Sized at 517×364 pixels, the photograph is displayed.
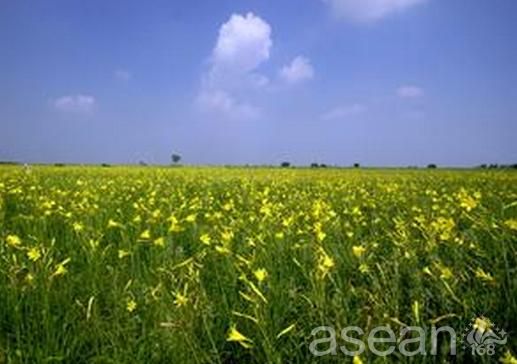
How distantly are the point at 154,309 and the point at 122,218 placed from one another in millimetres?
4349

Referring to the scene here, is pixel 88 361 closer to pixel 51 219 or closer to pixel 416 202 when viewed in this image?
pixel 51 219

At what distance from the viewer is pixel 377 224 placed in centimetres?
770

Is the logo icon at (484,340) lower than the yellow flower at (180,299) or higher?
lower

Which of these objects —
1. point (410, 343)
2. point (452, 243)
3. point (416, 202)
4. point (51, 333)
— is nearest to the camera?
point (410, 343)

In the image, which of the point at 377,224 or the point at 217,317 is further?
the point at 377,224

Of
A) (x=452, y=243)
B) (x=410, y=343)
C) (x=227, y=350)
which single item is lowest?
(x=227, y=350)

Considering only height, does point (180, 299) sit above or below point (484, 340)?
above

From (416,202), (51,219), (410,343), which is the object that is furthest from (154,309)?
(416,202)

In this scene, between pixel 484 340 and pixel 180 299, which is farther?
pixel 180 299

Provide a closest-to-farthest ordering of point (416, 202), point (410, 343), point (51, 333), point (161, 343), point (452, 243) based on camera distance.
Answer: point (410, 343)
point (161, 343)
point (51, 333)
point (452, 243)
point (416, 202)

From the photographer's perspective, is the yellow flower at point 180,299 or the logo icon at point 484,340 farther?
the yellow flower at point 180,299

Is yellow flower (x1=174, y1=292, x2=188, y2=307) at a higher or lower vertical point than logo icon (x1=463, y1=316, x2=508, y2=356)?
higher

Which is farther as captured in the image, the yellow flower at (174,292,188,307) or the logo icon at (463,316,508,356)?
the yellow flower at (174,292,188,307)

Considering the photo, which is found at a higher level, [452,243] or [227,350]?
[452,243]
